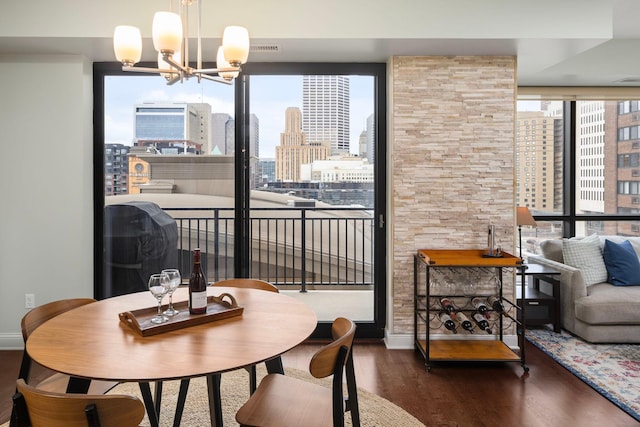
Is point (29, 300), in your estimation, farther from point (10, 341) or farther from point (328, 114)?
point (328, 114)

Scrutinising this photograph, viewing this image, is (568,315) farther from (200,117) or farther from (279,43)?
(200,117)

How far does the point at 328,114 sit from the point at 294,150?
446 millimetres

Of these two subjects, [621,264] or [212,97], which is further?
→ [621,264]

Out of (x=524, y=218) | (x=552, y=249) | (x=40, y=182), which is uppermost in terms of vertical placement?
(x=40, y=182)

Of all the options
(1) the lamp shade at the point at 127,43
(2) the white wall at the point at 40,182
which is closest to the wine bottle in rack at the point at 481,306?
(1) the lamp shade at the point at 127,43

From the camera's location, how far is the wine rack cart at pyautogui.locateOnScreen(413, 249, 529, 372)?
10.1ft

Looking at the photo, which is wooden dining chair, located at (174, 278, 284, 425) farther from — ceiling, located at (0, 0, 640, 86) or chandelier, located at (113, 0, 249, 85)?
ceiling, located at (0, 0, 640, 86)

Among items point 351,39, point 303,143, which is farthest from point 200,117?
point 351,39

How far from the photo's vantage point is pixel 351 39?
10.3ft

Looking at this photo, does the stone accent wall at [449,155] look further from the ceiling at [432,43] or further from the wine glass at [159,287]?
the wine glass at [159,287]

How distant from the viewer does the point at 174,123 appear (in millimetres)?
3723

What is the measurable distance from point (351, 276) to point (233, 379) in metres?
1.54

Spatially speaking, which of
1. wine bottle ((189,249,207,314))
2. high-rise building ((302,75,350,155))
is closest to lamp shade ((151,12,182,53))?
wine bottle ((189,249,207,314))

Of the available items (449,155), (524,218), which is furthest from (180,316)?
(524,218)
